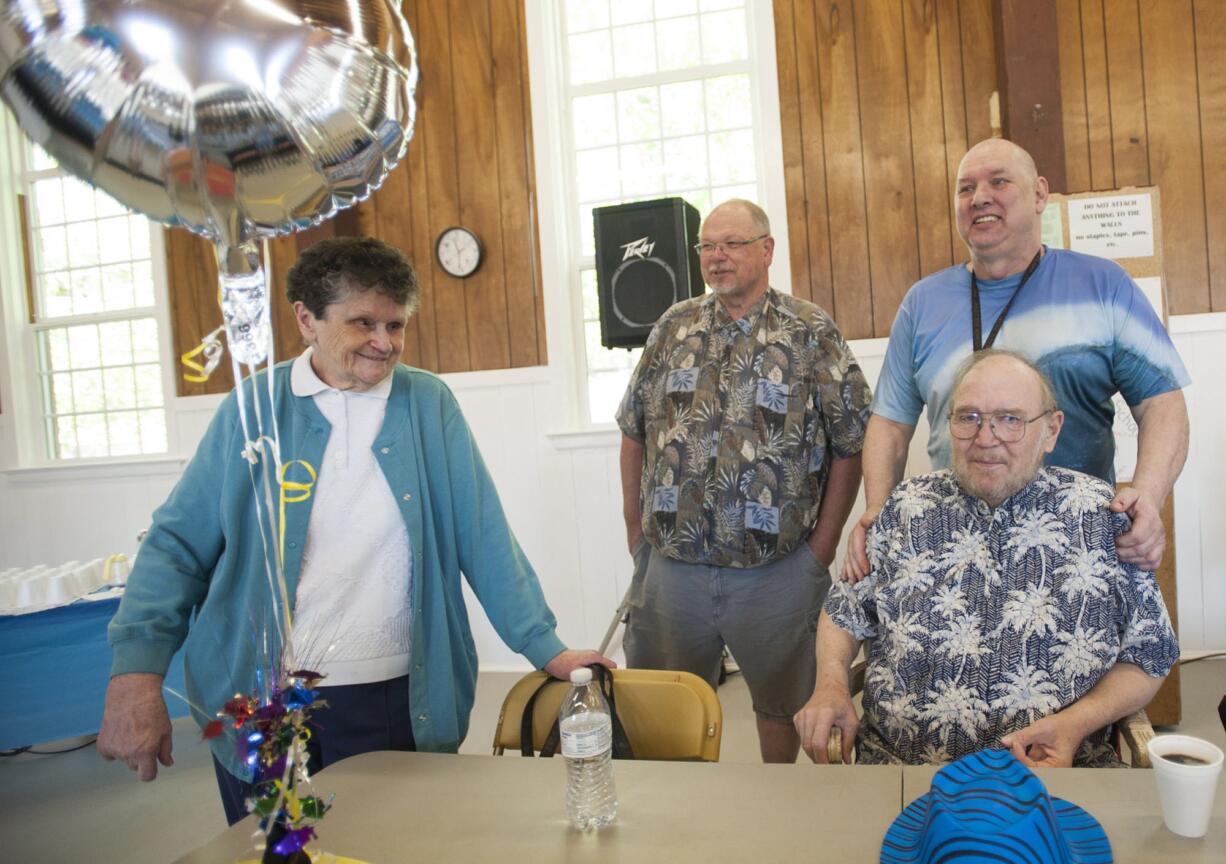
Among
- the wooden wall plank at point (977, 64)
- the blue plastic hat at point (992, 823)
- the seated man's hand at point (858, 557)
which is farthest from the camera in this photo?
the wooden wall plank at point (977, 64)

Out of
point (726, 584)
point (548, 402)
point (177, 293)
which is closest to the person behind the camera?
point (726, 584)

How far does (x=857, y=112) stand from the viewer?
434cm

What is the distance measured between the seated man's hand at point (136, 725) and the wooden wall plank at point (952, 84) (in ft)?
12.3

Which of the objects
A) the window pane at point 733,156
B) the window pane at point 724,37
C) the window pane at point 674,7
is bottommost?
the window pane at point 733,156

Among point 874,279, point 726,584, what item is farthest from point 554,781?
point 874,279

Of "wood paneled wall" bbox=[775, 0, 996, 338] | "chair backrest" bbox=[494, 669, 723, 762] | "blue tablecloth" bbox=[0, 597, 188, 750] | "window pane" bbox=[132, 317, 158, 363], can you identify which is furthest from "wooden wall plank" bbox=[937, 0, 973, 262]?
"window pane" bbox=[132, 317, 158, 363]

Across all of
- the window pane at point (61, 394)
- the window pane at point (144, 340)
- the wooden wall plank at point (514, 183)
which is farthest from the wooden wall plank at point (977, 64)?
the window pane at point (61, 394)

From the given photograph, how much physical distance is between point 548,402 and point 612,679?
10.3 ft

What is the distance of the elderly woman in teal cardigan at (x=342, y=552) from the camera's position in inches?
67.1

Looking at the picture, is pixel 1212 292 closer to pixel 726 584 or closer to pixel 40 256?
pixel 726 584

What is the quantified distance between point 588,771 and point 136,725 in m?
0.74

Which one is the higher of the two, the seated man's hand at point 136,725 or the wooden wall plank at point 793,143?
the wooden wall plank at point 793,143

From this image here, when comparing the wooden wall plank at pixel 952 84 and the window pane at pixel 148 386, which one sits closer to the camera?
the wooden wall plank at pixel 952 84

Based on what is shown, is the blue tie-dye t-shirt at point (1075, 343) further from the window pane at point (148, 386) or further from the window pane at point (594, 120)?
the window pane at point (148, 386)
